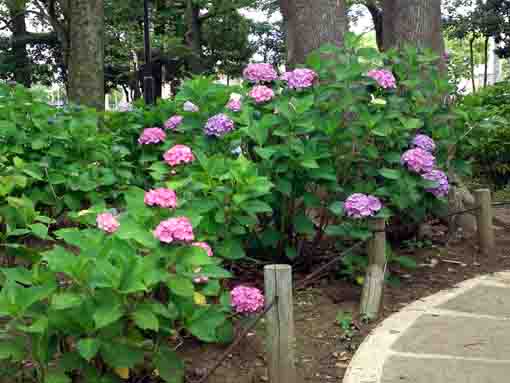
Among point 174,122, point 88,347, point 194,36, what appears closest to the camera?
point 88,347

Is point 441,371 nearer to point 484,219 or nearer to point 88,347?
point 88,347

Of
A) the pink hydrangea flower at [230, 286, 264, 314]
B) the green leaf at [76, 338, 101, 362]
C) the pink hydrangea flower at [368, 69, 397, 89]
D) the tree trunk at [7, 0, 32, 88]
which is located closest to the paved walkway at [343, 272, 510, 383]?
the pink hydrangea flower at [230, 286, 264, 314]

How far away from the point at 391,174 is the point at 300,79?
0.88 m

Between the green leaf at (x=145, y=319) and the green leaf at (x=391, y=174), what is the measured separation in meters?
2.17

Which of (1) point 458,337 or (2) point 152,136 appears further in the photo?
(2) point 152,136

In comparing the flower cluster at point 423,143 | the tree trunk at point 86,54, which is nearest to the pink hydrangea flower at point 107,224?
the flower cluster at point 423,143

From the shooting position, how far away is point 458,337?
3.46 metres

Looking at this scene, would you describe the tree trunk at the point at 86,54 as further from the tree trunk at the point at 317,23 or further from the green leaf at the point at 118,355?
the green leaf at the point at 118,355

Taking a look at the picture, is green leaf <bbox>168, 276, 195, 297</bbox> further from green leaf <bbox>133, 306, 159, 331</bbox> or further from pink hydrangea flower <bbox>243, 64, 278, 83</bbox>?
pink hydrangea flower <bbox>243, 64, 278, 83</bbox>

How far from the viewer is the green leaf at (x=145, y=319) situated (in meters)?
2.16

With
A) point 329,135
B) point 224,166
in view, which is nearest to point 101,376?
point 224,166

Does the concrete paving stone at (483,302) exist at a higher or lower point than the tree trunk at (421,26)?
lower

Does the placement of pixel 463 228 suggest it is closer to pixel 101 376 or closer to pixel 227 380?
pixel 227 380

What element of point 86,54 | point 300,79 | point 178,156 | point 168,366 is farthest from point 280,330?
point 86,54
